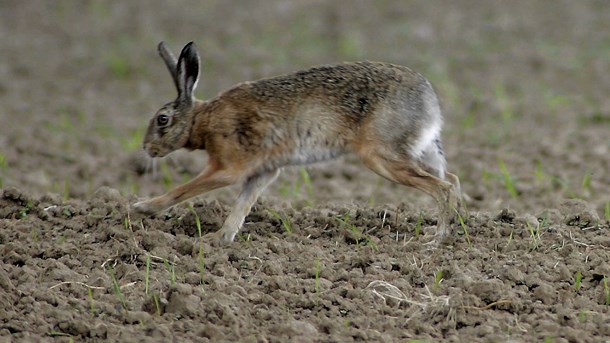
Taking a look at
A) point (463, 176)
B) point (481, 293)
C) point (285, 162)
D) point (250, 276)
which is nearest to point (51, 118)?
point (463, 176)

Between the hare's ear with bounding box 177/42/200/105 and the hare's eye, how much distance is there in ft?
0.50

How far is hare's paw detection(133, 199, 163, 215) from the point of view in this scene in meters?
6.41

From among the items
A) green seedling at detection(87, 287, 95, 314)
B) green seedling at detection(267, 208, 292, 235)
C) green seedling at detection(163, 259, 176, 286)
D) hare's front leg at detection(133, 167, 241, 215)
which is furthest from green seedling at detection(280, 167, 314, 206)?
green seedling at detection(87, 287, 95, 314)

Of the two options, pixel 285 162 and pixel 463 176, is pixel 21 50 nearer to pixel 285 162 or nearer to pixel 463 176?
pixel 463 176

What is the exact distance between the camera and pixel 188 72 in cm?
660

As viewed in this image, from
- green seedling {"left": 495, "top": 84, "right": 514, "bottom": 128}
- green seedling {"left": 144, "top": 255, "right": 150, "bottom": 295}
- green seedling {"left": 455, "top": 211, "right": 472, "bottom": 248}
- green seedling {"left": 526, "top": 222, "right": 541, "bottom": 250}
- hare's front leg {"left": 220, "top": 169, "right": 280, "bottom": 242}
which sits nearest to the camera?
green seedling {"left": 144, "top": 255, "right": 150, "bottom": 295}

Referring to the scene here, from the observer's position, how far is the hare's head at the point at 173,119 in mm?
6672

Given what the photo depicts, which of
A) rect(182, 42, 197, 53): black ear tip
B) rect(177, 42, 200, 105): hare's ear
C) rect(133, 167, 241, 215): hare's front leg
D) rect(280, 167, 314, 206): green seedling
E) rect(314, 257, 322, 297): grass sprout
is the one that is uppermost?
rect(182, 42, 197, 53): black ear tip

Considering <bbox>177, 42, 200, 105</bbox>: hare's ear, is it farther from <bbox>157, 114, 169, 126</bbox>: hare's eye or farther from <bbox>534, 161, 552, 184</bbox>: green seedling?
<bbox>534, 161, 552, 184</bbox>: green seedling

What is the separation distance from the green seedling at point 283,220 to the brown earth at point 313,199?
0.09 ft

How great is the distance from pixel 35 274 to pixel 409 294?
78.3 inches

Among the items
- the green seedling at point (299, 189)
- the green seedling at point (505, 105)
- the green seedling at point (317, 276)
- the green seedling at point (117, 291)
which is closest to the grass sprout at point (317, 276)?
the green seedling at point (317, 276)

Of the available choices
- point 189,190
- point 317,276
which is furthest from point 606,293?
point 189,190

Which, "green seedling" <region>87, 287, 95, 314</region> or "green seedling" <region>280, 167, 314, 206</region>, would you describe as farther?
"green seedling" <region>280, 167, 314, 206</region>
